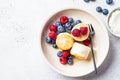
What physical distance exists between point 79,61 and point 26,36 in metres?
0.19

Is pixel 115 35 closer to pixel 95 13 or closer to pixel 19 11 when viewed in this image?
pixel 95 13

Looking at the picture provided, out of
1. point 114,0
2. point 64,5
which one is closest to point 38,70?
point 64,5

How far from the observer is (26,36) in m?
1.40

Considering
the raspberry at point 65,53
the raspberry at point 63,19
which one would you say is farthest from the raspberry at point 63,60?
the raspberry at point 63,19

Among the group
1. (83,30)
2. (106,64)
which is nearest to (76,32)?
(83,30)

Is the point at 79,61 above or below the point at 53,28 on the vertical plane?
below

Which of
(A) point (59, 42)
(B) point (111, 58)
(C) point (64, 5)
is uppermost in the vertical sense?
(C) point (64, 5)

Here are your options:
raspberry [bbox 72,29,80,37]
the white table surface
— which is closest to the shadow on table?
the white table surface

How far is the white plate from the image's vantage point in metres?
1.33

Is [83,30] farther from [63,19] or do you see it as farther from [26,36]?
[26,36]

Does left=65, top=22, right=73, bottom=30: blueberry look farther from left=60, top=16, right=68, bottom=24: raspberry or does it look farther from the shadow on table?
the shadow on table

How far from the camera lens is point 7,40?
4.62 feet

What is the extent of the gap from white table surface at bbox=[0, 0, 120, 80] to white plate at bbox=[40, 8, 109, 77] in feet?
0.09

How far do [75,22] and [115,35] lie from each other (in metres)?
0.13
